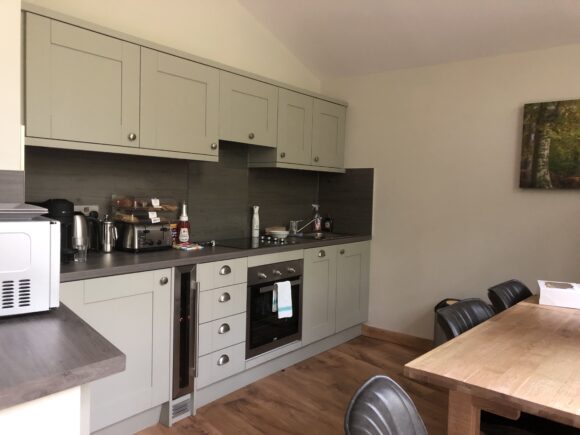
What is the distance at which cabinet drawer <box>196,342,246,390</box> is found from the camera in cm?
257

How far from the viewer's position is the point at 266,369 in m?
3.09

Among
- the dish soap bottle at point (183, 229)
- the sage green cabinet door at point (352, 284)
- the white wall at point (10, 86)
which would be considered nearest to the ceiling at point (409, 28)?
the sage green cabinet door at point (352, 284)

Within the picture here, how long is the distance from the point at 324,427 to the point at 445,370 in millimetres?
1337

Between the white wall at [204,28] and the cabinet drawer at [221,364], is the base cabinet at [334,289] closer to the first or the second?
the cabinet drawer at [221,364]

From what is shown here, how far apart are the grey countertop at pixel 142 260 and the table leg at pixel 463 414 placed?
58.6 inches

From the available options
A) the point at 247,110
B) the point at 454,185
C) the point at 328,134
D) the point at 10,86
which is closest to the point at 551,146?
the point at 454,185

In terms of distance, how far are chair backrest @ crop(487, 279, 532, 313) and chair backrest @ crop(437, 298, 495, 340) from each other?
239 mm

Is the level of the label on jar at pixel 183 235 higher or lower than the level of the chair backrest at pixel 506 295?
higher

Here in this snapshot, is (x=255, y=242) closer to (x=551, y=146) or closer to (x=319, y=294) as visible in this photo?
(x=319, y=294)

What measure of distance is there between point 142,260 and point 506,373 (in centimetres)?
167

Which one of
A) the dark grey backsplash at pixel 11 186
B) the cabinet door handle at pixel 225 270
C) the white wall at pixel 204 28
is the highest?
the white wall at pixel 204 28

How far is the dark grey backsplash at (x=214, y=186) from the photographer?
2.47m

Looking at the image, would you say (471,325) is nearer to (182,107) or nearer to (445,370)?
(445,370)

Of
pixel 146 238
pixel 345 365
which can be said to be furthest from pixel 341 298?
pixel 146 238
